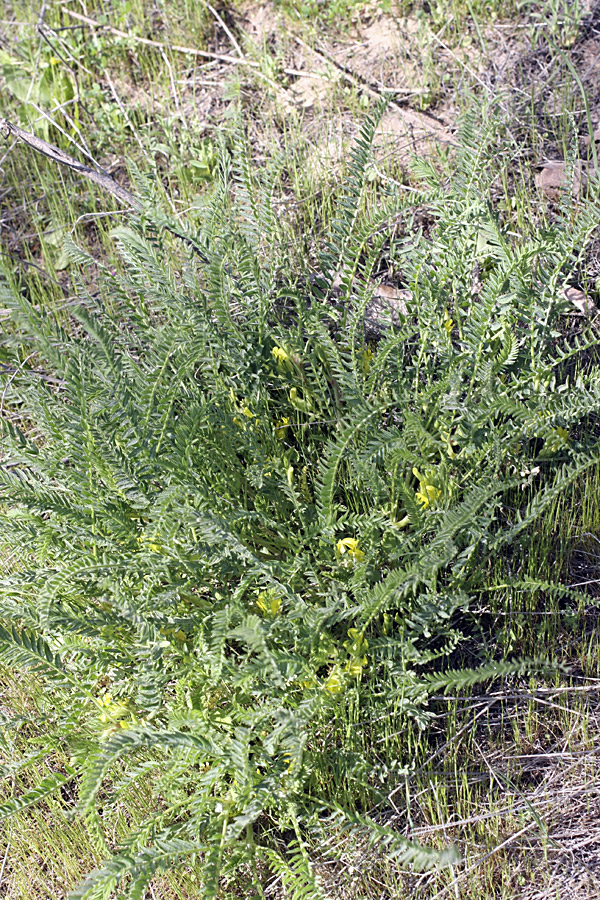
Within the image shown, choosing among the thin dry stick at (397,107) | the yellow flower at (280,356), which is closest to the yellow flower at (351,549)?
the yellow flower at (280,356)

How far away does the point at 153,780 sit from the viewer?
5.94ft

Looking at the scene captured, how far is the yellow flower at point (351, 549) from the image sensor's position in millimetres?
1892

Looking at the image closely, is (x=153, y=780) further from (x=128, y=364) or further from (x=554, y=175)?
(x=554, y=175)

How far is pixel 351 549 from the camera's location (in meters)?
1.92

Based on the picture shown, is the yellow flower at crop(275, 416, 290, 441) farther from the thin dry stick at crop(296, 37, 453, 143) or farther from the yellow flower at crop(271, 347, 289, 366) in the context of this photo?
the thin dry stick at crop(296, 37, 453, 143)

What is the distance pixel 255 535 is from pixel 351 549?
0.28 metres

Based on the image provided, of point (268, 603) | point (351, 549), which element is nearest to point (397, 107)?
point (351, 549)

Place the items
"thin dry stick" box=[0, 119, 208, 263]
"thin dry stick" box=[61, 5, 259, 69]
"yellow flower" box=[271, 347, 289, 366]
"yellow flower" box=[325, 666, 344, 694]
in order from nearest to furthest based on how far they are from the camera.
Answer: "yellow flower" box=[325, 666, 344, 694] → "yellow flower" box=[271, 347, 289, 366] → "thin dry stick" box=[0, 119, 208, 263] → "thin dry stick" box=[61, 5, 259, 69]

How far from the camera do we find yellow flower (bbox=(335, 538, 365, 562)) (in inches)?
74.5

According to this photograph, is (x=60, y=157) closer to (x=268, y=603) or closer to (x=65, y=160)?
(x=65, y=160)

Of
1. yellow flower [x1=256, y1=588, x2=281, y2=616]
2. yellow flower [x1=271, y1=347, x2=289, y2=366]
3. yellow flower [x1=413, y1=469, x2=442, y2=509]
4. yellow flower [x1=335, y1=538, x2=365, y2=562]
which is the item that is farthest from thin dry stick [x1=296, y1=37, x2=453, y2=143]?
yellow flower [x1=256, y1=588, x2=281, y2=616]

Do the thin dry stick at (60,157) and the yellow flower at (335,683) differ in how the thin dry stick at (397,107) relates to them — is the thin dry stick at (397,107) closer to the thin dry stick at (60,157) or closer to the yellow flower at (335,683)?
the thin dry stick at (60,157)

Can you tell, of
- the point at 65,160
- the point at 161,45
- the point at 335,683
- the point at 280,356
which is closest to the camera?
the point at 335,683

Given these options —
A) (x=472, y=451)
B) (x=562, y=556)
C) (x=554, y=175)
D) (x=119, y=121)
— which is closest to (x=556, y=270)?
(x=472, y=451)
